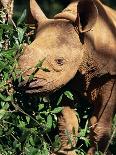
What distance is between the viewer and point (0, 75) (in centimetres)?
392

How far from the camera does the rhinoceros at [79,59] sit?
12.4 ft

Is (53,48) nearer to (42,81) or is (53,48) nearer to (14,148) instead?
(42,81)

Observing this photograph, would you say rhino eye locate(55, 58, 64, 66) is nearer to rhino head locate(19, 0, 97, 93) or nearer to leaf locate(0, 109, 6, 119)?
rhino head locate(19, 0, 97, 93)

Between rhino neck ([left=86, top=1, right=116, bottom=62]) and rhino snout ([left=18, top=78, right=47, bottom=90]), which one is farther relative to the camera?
rhino neck ([left=86, top=1, right=116, bottom=62])

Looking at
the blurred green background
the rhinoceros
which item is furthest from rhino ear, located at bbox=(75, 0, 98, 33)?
the blurred green background

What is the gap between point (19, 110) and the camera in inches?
152

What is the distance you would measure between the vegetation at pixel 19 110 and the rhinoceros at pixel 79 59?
0.11 meters

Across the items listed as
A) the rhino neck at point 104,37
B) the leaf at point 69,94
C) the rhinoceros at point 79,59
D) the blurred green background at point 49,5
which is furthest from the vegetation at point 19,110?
the blurred green background at point 49,5

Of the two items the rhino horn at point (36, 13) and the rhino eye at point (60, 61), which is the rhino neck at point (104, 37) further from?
the rhino horn at point (36, 13)

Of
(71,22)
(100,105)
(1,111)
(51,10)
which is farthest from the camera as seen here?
(51,10)

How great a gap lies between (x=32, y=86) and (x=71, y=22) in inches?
22.1

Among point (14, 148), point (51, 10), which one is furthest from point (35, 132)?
point (51, 10)

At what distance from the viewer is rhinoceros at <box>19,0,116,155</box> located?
3.79m

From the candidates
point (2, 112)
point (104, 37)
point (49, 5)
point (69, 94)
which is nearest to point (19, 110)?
point (2, 112)
